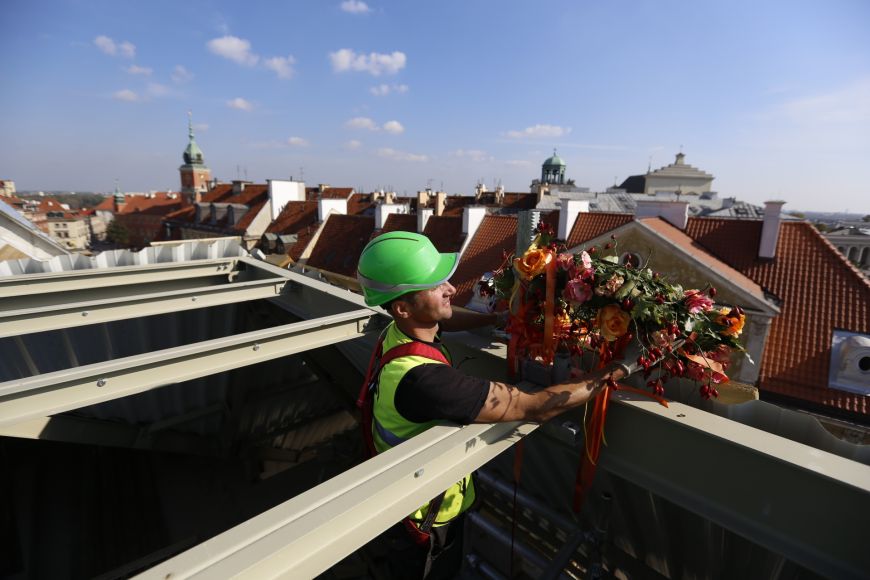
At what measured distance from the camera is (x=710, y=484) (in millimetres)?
1701

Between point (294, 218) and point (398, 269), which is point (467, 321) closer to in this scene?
point (398, 269)

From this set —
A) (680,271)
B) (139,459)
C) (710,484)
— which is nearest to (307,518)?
(710,484)

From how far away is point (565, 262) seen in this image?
1.92 m

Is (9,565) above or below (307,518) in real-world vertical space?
below

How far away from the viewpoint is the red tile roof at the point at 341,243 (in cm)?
2164

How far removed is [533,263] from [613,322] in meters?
0.43

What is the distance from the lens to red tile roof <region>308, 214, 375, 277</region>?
21641 mm

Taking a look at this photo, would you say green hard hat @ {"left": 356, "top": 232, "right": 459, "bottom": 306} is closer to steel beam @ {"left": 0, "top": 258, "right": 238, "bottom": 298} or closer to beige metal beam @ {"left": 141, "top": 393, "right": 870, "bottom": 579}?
beige metal beam @ {"left": 141, "top": 393, "right": 870, "bottom": 579}

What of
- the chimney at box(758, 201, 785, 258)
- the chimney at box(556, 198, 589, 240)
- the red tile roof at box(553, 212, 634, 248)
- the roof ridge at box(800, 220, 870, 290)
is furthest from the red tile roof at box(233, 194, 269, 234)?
the roof ridge at box(800, 220, 870, 290)

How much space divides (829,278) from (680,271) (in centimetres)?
392

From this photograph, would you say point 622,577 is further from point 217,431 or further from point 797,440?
Result: point 217,431

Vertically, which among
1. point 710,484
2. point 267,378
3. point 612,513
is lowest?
point 267,378

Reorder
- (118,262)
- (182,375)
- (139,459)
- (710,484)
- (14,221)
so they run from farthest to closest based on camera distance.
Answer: (14,221), (139,459), (118,262), (182,375), (710,484)

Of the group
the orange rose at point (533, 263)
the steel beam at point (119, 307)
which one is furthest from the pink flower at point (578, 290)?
the steel beam at point (119, 307)
